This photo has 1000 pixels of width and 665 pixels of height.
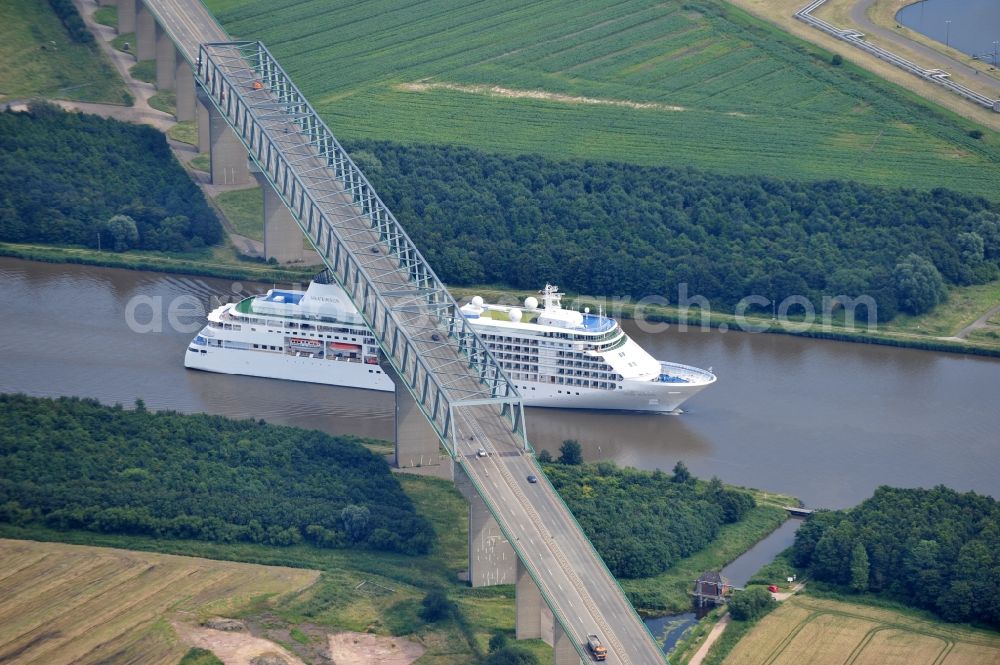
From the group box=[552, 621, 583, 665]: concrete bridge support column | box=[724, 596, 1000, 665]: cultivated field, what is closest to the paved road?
box=[724, 596, 1000, 665]: cultivated field

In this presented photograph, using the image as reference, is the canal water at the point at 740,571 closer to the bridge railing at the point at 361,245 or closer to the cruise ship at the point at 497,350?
the bridge railing at the point at 361,245

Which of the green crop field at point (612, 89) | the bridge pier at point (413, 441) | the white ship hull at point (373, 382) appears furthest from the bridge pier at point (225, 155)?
the bridge pier at point (413, 441)

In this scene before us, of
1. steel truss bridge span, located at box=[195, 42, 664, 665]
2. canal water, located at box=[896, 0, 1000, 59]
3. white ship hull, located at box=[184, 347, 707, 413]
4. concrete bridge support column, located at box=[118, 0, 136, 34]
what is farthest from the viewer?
canal water, located at box=[896, 0, 1000, 59]

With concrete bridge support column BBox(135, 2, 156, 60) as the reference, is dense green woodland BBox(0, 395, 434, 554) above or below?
below

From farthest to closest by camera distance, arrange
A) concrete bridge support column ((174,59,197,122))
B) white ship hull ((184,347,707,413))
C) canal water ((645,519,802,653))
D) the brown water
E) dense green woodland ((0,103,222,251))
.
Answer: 1. concrete bridge support column ((174,59,197,122))
2. dense green woodland ((0,103,222,251))
3. white ship hull ((184,347,707,413))
4. the brown water
5. canal water ((645,519,802,653))

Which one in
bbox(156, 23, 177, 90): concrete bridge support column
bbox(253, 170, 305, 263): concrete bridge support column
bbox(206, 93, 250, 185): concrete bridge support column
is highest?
bbox(156, 23, 177, 90): concrete bridge support column

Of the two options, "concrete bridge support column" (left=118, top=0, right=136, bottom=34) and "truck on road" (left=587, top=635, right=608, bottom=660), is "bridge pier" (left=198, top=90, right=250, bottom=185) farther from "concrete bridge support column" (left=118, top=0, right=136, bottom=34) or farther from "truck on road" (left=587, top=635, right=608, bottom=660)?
"truck on road" (left=587, top=635, right=608, bottom=660)

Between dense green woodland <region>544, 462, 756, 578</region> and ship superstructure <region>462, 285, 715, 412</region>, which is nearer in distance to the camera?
dense green woodland <region>544, 462, 756, 578</region>
